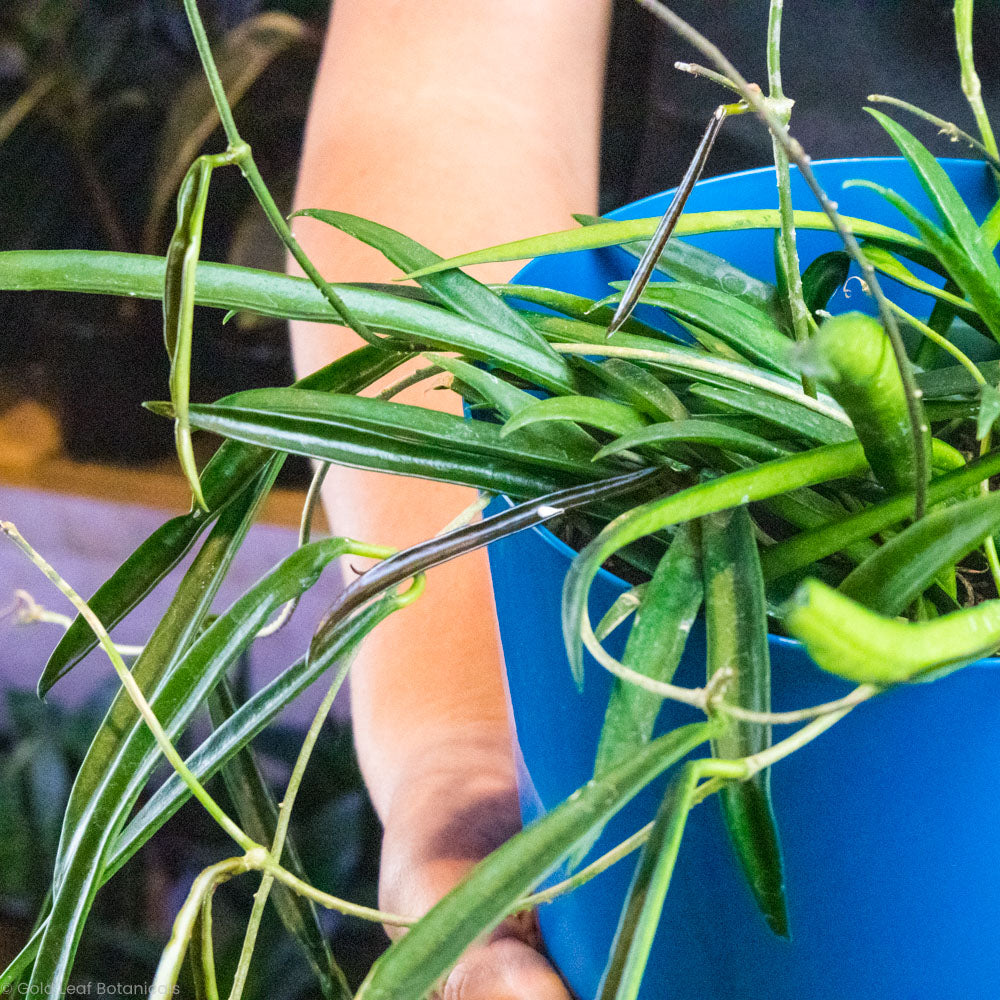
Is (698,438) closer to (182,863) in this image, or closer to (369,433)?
(369,433)

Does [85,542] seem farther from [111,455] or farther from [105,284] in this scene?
[105,284]

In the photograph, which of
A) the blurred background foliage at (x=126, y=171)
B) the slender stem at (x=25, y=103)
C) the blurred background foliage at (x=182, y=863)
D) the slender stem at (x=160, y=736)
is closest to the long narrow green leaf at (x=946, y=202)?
the slender stem at (x=160, y=736)

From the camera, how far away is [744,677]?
14cm

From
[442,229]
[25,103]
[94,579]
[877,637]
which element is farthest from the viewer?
[25,103]

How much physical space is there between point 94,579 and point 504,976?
0.51 m

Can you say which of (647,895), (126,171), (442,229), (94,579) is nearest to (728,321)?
(647,895)

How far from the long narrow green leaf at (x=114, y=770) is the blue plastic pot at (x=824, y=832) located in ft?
0.21

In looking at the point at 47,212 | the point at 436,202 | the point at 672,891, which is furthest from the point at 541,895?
the point at 47,212

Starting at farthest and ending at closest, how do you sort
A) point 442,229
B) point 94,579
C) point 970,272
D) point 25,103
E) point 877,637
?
point 25,103
point 94,579
point 442,229
point 970,272
point 877,637

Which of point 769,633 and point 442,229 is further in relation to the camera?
point 442,229

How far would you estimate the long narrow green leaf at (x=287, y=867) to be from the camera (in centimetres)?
25

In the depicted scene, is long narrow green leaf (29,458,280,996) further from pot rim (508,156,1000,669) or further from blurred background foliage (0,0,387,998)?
blurred background foliage (0,0,387,998)

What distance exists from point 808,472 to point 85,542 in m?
0.65

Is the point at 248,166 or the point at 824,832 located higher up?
the point at 248,166
